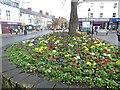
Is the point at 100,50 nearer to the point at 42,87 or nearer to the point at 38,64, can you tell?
the point at 38,64

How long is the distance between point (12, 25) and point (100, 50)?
36.0 metres

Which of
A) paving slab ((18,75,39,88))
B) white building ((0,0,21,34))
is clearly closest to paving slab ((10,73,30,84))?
paving slab ((18,75,39,88))

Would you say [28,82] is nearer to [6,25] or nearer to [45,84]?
[45,84]

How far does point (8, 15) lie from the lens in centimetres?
3712

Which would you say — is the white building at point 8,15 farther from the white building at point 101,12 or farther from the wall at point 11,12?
the white building at point 101,12

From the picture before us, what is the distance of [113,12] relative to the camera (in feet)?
126

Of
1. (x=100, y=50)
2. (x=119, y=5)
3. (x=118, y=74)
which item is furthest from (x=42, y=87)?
(x=119, y=5)

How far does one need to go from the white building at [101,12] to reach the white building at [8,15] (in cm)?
1727

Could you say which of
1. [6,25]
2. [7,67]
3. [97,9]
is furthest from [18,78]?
[97,9]

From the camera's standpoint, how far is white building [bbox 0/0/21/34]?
111ft

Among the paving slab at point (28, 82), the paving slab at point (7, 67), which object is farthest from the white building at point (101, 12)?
the paving slab at point (28, 82)

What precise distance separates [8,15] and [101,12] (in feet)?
78.2

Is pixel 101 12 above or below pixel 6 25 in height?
above

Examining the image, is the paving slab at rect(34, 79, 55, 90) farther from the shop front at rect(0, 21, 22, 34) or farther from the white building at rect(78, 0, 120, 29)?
the white building at rect(78, 0, 120, 29)
